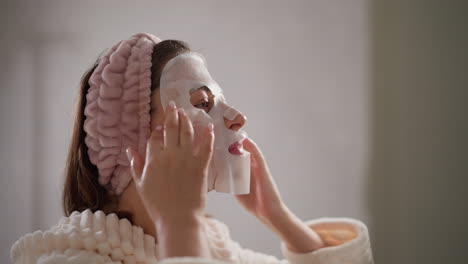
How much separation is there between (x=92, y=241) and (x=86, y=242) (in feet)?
0.04

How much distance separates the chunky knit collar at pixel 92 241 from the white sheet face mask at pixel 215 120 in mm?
153

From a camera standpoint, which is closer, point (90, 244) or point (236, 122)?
point (90, 244)

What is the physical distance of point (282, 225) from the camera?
1.11m

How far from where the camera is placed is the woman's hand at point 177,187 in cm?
71

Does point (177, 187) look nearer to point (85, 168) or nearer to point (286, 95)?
point (85, 168)

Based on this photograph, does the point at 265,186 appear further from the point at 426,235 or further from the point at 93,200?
the point at 426,235

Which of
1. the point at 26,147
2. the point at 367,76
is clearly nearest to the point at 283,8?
the point at 367,76

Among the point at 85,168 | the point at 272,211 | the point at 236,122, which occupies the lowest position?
the point at 272,211

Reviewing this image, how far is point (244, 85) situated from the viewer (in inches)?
71.5

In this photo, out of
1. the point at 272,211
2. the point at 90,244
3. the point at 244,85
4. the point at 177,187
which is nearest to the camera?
the point at 177,187

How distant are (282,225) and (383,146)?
2.88 feet

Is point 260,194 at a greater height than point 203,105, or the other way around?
point 203,105

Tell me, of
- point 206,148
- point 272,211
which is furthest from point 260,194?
point 206,148

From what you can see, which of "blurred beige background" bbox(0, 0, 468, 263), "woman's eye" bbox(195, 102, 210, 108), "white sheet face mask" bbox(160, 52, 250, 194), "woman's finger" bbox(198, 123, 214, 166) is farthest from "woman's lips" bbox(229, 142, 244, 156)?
"blurred beige background" bbox(0, 0, 468, 263)
